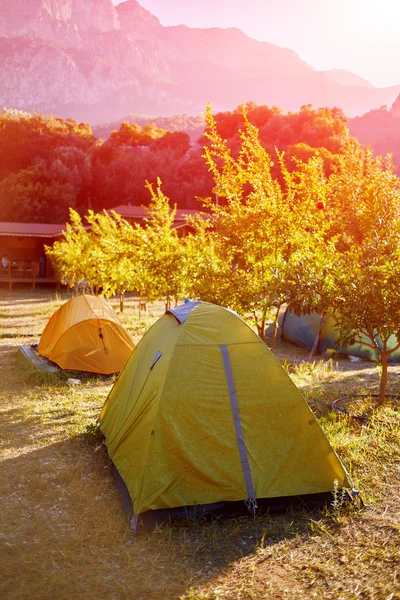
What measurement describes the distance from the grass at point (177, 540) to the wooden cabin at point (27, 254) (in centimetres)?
2554

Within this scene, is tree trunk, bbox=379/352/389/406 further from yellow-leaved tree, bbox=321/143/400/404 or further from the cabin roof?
the cabin roof

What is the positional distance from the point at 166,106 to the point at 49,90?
31.9 metres

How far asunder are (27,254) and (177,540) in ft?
106

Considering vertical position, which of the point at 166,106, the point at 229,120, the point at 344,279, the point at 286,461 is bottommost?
the point at 286,461

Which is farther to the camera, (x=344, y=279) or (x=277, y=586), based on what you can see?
(x=344, y=279)

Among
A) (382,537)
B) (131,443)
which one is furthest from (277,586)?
(131,443)

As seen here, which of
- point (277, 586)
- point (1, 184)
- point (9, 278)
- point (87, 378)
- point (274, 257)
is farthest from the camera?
point (1, 184)

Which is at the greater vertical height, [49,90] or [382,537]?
[49,90]

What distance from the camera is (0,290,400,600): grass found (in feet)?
13.4

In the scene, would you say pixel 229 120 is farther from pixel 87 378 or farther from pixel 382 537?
pixel 382 537

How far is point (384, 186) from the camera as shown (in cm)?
1191

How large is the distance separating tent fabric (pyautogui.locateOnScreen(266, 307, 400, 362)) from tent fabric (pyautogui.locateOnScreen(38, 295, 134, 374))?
5059 millimetres

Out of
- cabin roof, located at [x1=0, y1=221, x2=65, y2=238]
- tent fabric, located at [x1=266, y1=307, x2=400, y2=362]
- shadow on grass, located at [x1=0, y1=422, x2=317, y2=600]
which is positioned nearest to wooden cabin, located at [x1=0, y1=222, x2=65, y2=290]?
cabin roof, located at [x1=0, y1=221, x2=65, y2=238]

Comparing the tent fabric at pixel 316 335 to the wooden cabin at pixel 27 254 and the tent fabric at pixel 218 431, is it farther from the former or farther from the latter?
the wooden cabin at pixel 27 254
